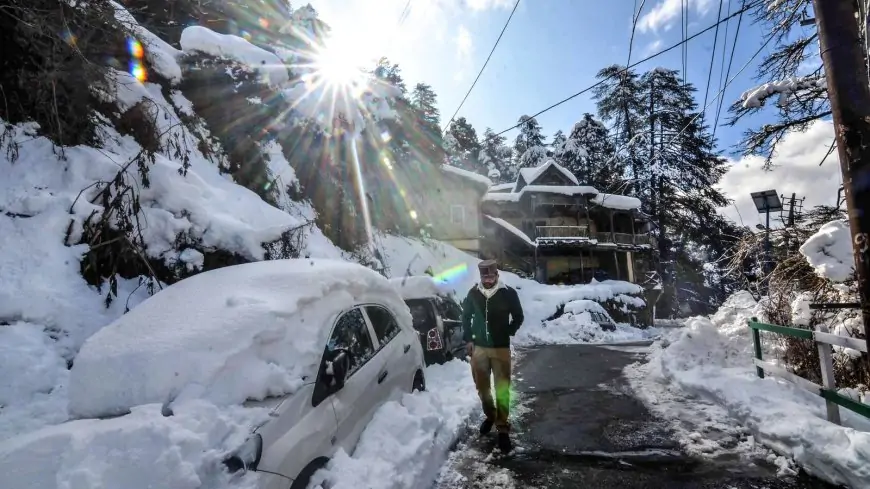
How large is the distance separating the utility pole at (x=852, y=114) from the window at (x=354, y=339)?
13.9 feet

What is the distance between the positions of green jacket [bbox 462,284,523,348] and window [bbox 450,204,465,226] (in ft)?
83.4

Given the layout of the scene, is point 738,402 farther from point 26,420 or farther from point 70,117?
point 70,117

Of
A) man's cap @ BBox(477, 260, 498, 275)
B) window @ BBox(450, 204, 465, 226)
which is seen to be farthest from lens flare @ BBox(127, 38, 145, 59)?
window @ BBox(450, 204, 465, 226)

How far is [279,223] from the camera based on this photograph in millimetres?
8570

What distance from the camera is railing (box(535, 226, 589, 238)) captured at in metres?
32.2

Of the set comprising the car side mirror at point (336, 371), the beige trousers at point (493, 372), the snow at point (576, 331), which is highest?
the car side mirror at point (336, 371)

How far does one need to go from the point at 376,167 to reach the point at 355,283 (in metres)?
14.3

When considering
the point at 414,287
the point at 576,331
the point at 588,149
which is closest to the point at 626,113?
the point at 588,149

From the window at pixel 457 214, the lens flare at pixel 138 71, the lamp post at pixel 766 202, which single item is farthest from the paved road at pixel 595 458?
the window at pixel 457 214

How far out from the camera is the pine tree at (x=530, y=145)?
46.4 meters

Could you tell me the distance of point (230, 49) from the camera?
10734 millimetres

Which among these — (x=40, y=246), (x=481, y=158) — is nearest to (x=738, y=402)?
(x=40, y=246)

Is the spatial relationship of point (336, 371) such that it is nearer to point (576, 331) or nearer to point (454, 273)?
point (576, 331)

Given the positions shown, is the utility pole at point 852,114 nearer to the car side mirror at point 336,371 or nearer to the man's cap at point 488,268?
the man's cap at point 488,268
